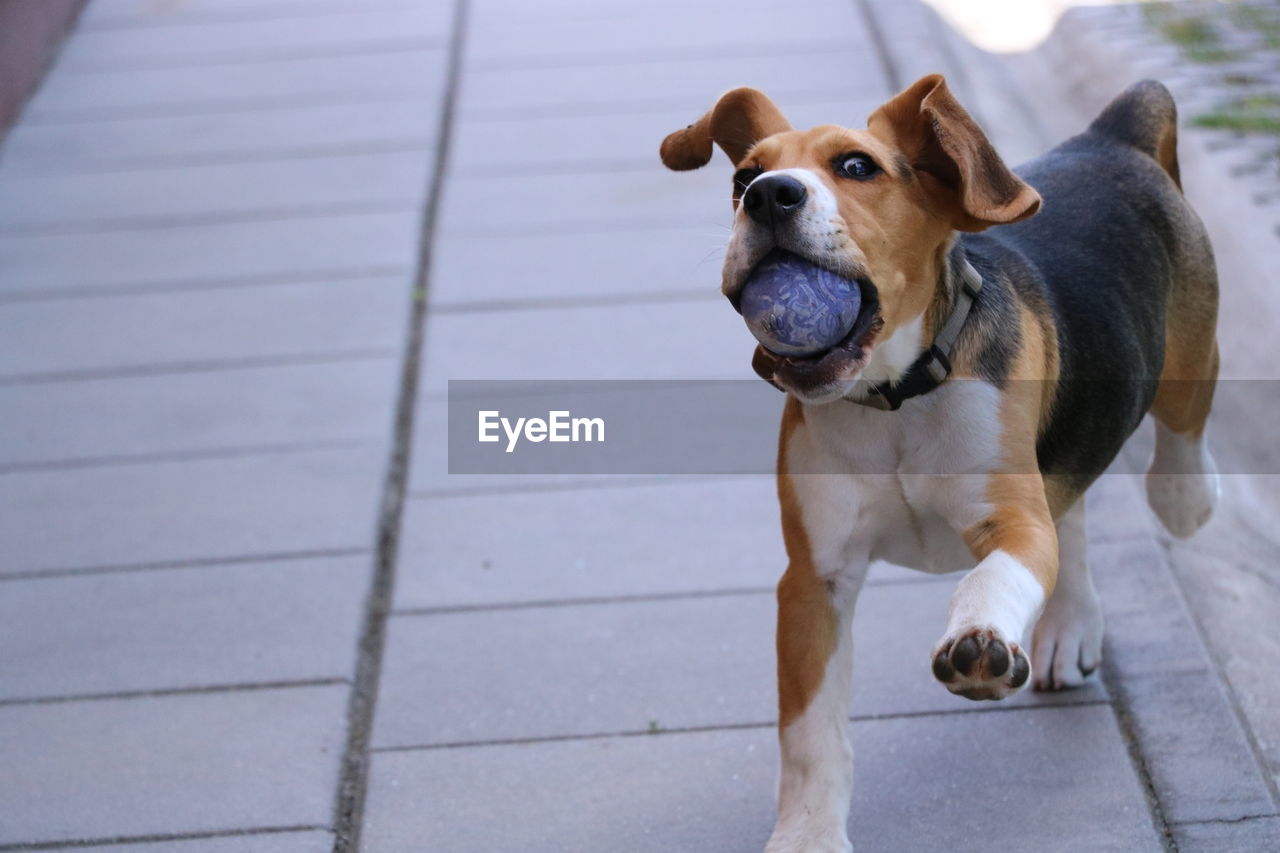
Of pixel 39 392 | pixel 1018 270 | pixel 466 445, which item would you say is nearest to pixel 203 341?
pixel 39 392

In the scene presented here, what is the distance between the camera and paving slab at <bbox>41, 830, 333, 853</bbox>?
3787 mm

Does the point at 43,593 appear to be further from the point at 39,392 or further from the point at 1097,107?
the point at 1097,107

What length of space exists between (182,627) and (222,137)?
454cm

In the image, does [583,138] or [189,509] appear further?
[583,138]

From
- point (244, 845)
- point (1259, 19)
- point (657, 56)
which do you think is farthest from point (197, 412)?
point (1259, 19)

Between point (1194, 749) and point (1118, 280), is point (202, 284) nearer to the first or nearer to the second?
point (1118, 280)

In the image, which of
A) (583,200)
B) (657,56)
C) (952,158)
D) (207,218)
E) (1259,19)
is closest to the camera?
(952,158)

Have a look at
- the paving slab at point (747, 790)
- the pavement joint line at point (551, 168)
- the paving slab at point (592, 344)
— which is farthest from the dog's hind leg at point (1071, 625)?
the pavement joint line at point (551, 168)

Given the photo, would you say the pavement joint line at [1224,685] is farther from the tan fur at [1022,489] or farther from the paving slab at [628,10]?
the paving slab at [628,10]

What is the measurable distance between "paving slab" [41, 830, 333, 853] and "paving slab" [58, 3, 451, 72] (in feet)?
22.3

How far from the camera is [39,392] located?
6.21m

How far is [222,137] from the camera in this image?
8.62 m

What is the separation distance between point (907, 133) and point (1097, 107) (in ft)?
16.6

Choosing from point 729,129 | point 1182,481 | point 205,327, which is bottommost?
point 205,327
